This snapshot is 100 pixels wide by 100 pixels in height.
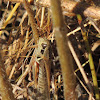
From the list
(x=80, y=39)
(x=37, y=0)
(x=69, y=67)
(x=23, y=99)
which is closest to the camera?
(x=69, y=67)

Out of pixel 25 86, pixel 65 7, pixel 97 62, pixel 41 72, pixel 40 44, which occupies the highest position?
pixel 65 7

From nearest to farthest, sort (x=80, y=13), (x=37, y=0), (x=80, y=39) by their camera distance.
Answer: (x=80, y=13), (x=37, y=0), (x=80, y=39)

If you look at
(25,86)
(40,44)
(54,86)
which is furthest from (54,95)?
(40,44)

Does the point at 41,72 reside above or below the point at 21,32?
below

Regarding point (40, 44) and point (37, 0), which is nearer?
point (40, 44)

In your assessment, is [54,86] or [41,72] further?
[54,86]

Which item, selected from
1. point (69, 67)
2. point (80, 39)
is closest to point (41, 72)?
point (69, 67)

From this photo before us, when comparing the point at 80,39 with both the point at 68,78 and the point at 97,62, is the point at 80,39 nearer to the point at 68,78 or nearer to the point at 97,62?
the point at 97,62

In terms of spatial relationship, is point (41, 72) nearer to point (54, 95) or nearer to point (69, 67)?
point (54, 95)

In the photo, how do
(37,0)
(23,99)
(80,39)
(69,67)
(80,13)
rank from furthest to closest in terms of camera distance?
(80,39) → (23,99) → (37,0) → (80,13) → (69,67)
